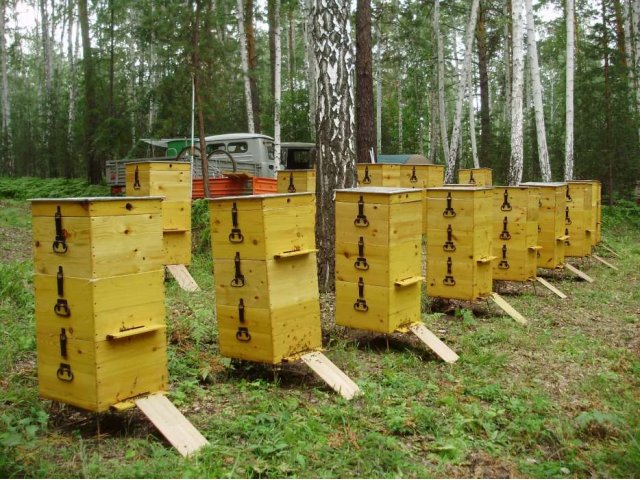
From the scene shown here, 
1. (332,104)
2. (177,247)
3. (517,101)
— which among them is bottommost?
(177,247)

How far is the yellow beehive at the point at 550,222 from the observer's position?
432 inches

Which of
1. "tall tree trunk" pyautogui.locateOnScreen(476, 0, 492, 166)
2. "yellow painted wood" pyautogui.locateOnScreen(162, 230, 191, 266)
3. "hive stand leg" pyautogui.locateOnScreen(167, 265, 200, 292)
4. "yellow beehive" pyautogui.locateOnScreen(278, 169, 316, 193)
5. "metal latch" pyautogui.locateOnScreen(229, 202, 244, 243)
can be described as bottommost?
"hive stand leg" pyautogui.locateOnScreen(167, 265, 200, 292)

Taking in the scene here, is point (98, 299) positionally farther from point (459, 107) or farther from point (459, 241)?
point (459, 107)

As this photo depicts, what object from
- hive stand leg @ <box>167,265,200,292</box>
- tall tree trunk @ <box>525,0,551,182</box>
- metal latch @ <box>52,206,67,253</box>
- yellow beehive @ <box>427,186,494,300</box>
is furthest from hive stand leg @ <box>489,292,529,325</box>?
tall tree trunk @ <box>525,0,551,182</box>

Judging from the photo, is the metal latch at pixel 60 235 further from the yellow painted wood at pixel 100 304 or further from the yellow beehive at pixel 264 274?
the yellow beehive at pixel 264 274

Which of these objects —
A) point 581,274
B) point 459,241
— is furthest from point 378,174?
point 581,274

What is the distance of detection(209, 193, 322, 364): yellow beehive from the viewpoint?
5422 millimetres

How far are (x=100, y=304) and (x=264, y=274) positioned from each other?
1490mm

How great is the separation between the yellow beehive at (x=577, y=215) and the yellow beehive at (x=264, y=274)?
27.4ft

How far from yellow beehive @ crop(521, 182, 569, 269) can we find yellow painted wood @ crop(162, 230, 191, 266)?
6016 mm

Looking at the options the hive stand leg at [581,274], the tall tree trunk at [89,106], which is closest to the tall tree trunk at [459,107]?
the hive stand leg at [581,274]

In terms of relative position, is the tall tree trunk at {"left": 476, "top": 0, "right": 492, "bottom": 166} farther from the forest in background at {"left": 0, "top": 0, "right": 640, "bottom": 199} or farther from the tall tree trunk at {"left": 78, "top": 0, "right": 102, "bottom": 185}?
the tall tree trunk at {"left": 78, "top": 0, "right": 102, "bottom": 185}

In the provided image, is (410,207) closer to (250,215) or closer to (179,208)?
(250,215)

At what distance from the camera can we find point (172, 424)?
4527mm
